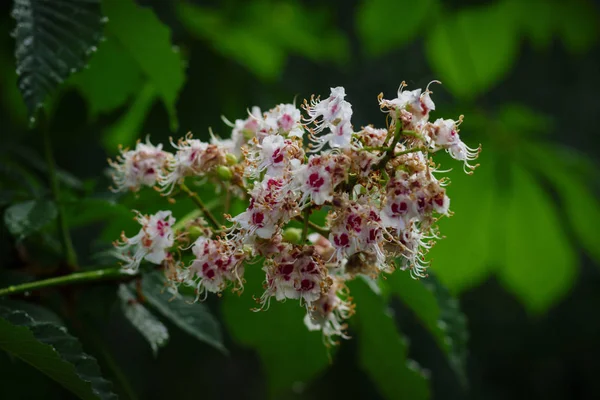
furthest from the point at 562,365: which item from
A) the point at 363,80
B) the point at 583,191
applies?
the point at 583,191

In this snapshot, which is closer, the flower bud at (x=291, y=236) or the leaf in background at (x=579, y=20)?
the flower bud at (x=291, y=236)

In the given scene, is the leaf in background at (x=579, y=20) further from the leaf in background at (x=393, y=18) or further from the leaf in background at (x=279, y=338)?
the leaf in background at (x=279, y=338)

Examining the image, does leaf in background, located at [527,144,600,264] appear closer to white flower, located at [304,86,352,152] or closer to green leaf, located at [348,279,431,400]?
green leaf, located at [348,279,431,400]

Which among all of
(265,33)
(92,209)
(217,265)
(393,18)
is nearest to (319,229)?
(217,265)

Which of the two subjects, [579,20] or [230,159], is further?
[579,20]

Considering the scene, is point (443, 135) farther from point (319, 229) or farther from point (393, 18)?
point (393, 18)

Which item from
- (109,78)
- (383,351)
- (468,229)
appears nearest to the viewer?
(383,351)

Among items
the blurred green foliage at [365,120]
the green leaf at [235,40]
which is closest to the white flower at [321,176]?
the blurred green foliage at [365,120]

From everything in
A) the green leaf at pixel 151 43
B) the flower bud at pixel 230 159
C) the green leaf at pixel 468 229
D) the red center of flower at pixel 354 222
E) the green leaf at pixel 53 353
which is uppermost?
the green leaf at pixel 468 229
